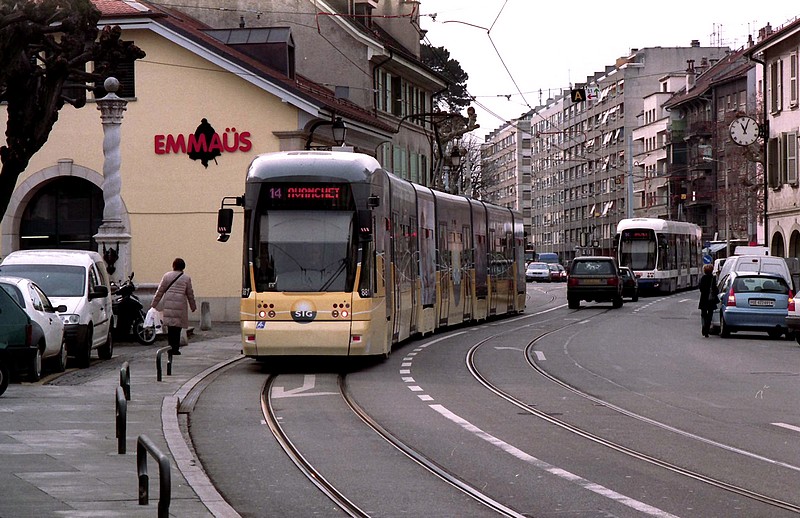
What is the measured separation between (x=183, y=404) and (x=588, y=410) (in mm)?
4907

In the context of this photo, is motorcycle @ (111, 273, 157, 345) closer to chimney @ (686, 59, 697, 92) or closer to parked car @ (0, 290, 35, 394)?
parked car @ (0, 290, 35, 394)

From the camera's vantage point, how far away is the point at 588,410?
1675 centimetres

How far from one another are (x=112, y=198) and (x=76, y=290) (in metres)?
8.77

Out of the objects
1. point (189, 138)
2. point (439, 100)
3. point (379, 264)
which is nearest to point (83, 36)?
point (379, 264)

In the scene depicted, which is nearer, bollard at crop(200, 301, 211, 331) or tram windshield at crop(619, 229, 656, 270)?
bollard at crop(200, 301, 211, 331)

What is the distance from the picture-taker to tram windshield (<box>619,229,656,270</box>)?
65.1 m

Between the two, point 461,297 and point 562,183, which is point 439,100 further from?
point 562,183

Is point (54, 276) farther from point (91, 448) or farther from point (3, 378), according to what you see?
point (91, 448)

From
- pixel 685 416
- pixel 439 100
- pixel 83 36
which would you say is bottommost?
pixel 685 416

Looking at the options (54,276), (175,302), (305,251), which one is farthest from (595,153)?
(305,251)

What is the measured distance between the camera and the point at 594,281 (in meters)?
52.7

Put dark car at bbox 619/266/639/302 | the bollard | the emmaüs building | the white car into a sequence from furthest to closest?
dark car at bbox 619/266/639/302 → the emmaüs building → the bollard → the white car

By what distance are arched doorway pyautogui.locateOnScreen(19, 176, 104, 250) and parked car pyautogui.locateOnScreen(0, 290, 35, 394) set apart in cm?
2328

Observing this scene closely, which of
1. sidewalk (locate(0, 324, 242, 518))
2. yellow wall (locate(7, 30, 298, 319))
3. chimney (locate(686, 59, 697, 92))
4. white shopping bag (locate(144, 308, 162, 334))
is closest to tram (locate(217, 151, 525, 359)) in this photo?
sidewalk (locate(0, 324, 242, 518))
